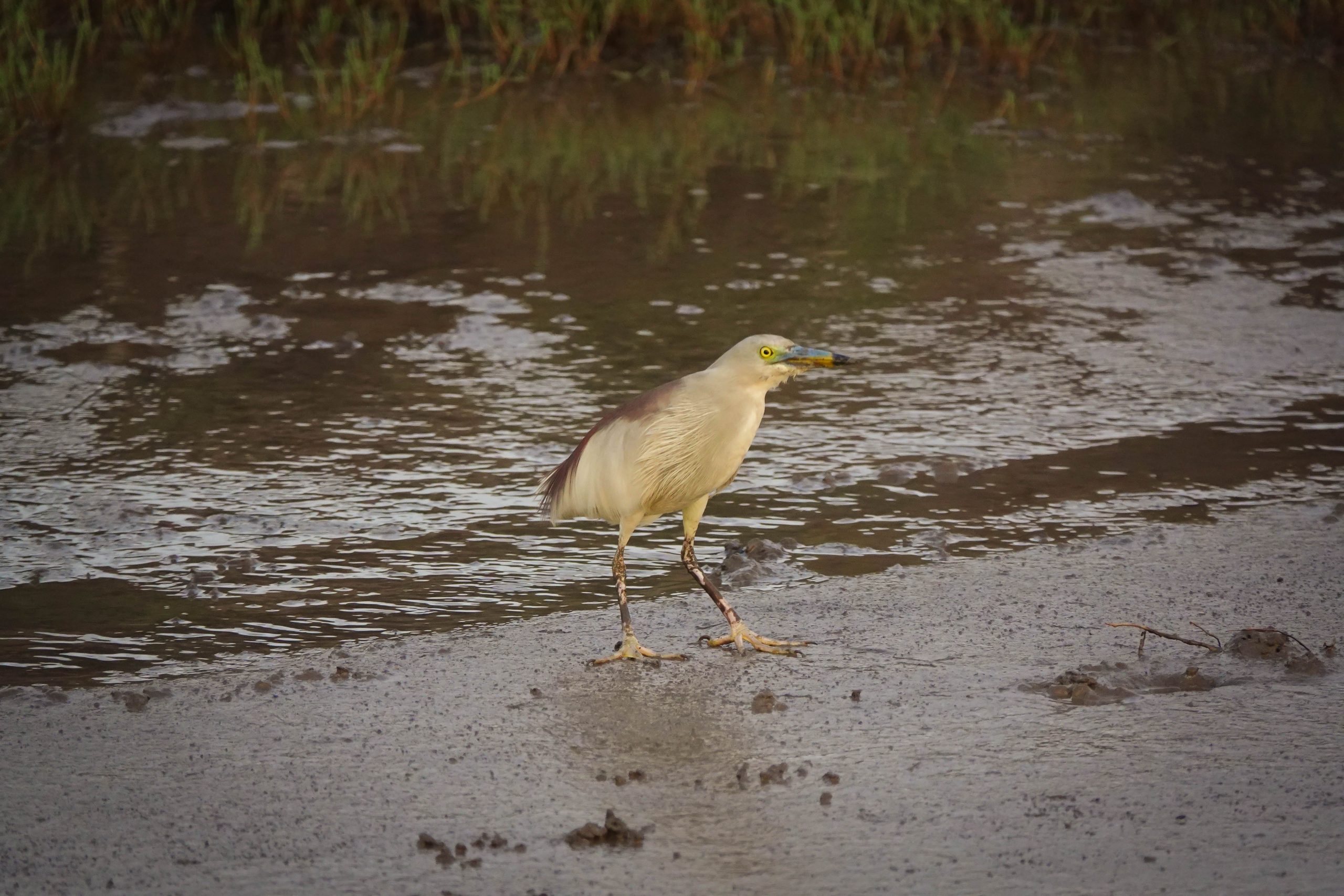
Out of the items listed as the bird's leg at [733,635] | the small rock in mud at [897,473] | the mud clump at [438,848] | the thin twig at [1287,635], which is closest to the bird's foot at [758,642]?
the bird's leg at [733,635]

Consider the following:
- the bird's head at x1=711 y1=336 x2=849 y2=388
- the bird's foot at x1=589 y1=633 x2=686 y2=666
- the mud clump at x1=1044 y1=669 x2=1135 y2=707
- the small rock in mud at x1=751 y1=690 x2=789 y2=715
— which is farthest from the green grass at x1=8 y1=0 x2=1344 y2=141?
the mud clump at x1=1044 y1=669 x2=1135 y2=707

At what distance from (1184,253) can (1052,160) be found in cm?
192

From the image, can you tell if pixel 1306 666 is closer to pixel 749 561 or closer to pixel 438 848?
pixel 749 561

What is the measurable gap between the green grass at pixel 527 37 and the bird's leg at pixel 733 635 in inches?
277

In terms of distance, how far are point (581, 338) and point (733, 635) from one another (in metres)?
2.78

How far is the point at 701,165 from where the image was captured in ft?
31.4

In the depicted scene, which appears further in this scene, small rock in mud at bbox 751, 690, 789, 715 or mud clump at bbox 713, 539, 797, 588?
mud clump at bbox 713, 539, 797, 588

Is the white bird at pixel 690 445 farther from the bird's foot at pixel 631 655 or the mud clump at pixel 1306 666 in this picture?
the mud clump at pixel 1306 666

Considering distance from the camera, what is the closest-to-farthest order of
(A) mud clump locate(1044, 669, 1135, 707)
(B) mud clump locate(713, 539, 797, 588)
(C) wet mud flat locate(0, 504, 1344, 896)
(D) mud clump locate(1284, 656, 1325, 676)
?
(C) wet mud flat locate(0, 504, 1344, 896) → (A) mud clump locate(1044, 669, 1135, 707) → (D) mud clump locate(1284, 656, 1325, 676) → (B) mud clump locate(713, 539, 797, 588)

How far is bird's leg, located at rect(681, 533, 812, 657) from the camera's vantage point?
13.3ft

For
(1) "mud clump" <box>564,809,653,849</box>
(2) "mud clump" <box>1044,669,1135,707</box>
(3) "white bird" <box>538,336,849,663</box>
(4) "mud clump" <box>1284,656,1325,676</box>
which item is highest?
(3) "white bird" <box>538,336,849,663</box>

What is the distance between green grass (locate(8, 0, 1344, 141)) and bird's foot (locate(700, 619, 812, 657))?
7.23 m

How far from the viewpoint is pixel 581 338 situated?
6.67 meters

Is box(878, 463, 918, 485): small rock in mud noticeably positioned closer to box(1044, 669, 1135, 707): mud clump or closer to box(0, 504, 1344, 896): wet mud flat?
box(0, 504, 1344, 896): wet mud flat
